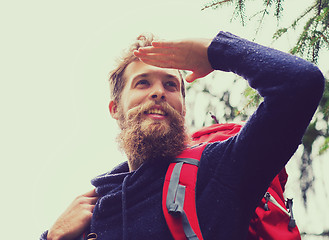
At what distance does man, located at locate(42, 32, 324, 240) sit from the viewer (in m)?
1.39

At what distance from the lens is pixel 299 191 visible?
13.4ft

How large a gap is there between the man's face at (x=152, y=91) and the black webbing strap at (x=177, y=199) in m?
0.53

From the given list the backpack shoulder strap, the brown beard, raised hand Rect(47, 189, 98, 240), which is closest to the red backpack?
the backpack shoulder strap

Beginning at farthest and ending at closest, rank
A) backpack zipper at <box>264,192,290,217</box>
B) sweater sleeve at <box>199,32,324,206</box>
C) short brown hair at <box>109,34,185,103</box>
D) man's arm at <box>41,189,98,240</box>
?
short brown hair at <box>109,34,185,103</box>
man's arm at <box>41,189,98,240</box>
backpack zipper at <box>264,192,290,217</box>
sweater sleeve at <box>199,32,324,206</box>

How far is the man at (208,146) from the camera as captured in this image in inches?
54.7

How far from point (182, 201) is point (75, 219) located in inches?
34.6

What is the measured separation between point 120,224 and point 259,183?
866mm

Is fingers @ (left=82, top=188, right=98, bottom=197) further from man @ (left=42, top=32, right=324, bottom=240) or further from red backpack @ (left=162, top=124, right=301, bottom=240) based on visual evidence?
red backpack @ (left=162, top=124, right=301, bottom=240)

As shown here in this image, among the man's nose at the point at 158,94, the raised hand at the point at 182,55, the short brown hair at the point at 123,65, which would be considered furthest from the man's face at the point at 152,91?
the raised hand at the point at 182,55

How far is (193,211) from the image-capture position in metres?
1.56

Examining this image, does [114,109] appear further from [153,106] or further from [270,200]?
[270,200]

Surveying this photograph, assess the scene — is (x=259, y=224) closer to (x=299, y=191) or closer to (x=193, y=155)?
(x=193, y=155)


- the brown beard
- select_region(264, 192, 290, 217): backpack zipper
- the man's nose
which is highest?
the man's nose

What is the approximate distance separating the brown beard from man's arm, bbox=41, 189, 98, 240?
44cm
